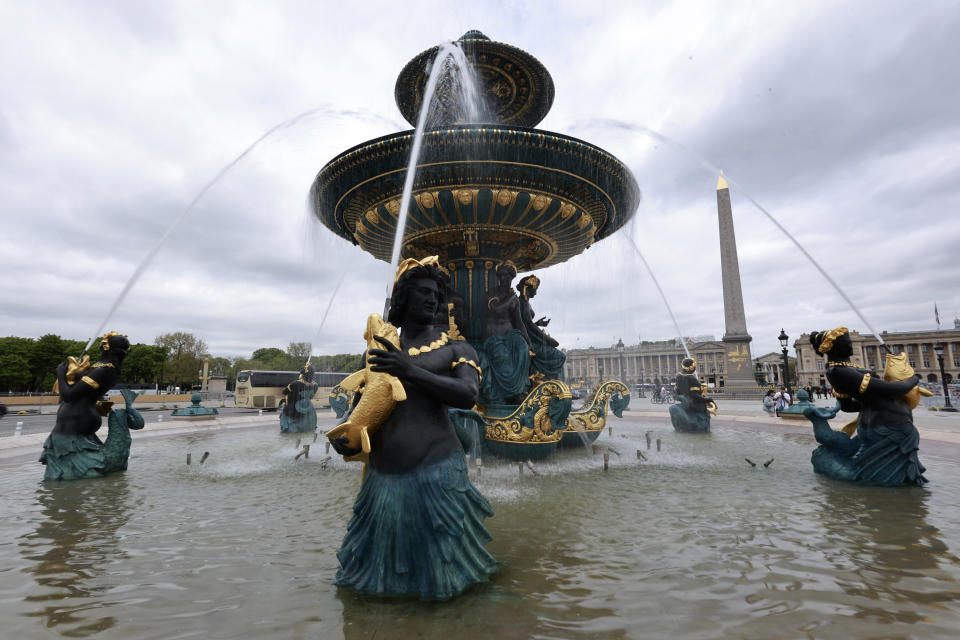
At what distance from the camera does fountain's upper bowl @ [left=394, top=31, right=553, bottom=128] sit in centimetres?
876

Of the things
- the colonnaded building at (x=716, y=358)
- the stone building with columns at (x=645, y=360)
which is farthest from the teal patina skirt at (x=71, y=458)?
the stone building with columns at (x=645, y=360)

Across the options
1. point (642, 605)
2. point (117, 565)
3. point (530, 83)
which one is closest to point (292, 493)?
A: point (117, 565)

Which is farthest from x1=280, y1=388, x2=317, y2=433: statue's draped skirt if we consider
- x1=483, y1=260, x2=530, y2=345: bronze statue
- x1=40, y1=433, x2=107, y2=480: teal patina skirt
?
x1=483, y1=260, x2=530, y2=345: bronze statue

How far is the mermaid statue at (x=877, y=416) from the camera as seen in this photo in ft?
17.3

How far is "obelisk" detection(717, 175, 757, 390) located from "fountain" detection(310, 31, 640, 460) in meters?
31.5

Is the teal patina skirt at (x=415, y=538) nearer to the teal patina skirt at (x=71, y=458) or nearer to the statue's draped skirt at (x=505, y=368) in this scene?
the statue's draped skirt at (x=505, y=368)

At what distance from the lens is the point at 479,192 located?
7137mm

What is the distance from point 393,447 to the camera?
271 centimetres

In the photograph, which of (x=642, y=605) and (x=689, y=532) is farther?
(x=689, y=532)

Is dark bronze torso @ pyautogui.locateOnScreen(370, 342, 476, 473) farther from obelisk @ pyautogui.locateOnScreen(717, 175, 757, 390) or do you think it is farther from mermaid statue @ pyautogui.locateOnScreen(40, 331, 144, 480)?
obelisk @ pyautogui.locateOnScreen(717, 175, 757, 390)

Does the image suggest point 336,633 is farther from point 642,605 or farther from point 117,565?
point 117,565

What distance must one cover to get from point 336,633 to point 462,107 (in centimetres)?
972

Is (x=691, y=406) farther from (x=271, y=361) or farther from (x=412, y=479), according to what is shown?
(x=271, y=361)

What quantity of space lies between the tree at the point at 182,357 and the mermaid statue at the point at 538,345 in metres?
65.4
